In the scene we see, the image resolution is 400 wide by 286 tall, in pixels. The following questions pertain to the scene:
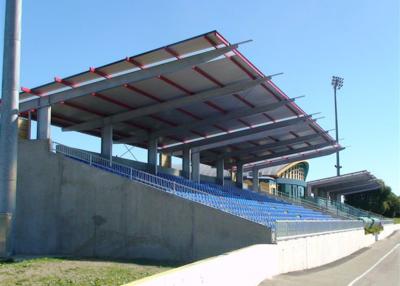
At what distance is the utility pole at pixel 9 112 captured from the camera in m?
16.7

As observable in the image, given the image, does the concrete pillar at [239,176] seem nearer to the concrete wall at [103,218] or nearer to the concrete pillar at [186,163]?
the concrete pillar at [186,163]

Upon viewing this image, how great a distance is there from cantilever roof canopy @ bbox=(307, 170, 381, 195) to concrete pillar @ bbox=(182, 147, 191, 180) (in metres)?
26.7

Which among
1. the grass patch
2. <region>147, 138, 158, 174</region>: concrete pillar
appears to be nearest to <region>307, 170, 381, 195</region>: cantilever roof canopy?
<region>147, 138, 158, 174</region>: concrete pillar

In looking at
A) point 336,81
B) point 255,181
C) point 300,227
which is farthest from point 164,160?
point 336,81

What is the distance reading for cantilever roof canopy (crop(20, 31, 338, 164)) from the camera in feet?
71.0

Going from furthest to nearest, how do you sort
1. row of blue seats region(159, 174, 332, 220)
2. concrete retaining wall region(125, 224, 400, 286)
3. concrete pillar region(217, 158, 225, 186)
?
1. concrete pillar region(217, 158, 225, 186)
2. row of blue seats region(159, 174, 332, 220)
3. concrete retaining wall region(125, 224, 400, 286)

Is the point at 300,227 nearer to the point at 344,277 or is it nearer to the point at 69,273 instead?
the point at 344,277

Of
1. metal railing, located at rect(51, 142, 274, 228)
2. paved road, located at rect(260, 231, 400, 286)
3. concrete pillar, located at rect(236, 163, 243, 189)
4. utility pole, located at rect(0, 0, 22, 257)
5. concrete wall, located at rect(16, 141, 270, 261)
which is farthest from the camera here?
concrete pillar, located at rect(236, 163, 243, 189)

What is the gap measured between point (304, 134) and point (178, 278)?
3094 cm

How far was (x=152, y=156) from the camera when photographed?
103 feet

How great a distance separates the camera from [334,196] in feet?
231

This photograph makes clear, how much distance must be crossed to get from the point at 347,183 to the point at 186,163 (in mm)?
33658

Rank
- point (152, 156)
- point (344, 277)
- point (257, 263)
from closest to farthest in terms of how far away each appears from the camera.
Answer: point (257, 263) → point (344, 277) → point (152, 156)

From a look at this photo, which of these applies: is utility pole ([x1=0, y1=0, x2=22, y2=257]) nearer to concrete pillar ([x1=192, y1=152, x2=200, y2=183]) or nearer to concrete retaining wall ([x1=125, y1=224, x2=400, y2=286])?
concrete retaining wall ([x1=125, y1=224, x2=400, y2=286])
